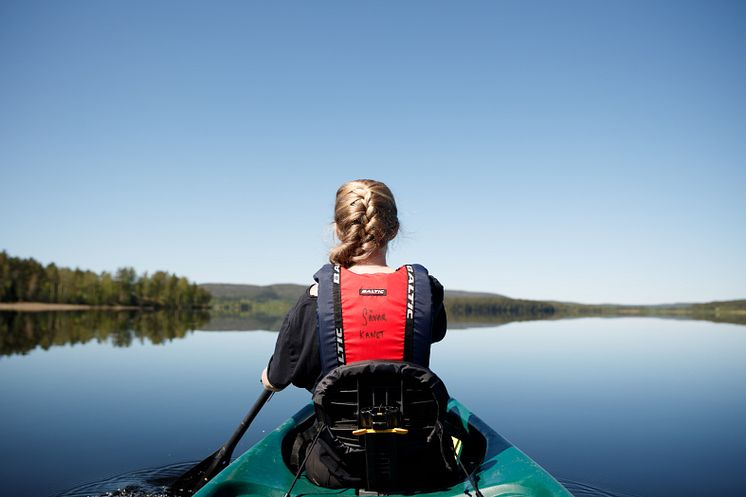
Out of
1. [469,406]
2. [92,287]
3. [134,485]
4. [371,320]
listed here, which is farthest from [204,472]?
[92,287]

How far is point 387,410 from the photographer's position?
8.13 ft

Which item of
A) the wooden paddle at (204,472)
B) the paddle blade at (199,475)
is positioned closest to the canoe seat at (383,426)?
the wooden paddle at (204,472)

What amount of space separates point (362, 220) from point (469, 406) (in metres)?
8.55

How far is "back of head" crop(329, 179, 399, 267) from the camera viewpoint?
9.42 ft

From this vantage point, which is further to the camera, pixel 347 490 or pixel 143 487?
pixel 143 487

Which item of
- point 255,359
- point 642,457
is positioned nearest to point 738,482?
point 642,457

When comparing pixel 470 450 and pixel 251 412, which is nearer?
pixel 470 450

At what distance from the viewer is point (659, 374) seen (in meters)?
14.9

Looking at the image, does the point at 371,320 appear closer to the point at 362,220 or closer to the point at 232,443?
the point at 362,220

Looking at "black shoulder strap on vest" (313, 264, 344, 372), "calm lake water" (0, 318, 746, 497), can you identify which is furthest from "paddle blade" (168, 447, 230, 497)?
"black shoulder strap on vest" (313, 264, 344, 372)

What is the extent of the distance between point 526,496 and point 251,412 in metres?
2.76

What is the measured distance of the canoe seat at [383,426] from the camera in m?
2.47

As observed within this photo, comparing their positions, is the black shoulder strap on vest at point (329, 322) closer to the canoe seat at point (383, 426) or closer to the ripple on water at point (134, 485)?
the canoe seat at point (383, 426)

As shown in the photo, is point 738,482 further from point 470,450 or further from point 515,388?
point 515,388
